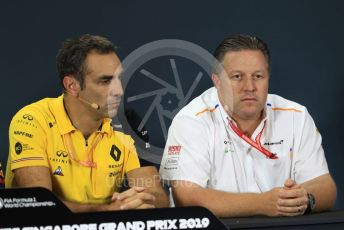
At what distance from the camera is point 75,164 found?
2637 millimetres

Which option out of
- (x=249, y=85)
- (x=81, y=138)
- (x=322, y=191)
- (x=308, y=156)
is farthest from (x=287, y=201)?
(x=81, y=138)

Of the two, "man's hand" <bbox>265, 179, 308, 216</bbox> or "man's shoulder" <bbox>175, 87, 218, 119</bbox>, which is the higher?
"man's shoulder" <bbox>175, 87, 218, 119</bbox>

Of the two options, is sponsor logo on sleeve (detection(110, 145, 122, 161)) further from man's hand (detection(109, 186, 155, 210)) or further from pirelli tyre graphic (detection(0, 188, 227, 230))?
pirelli tyre graphic (detection(0, 188, 227, 230))

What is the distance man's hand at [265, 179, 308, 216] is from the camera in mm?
2436

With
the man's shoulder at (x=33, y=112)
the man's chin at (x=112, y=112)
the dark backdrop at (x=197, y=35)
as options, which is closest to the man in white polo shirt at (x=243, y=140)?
the man's chin at (x=112, y=112)

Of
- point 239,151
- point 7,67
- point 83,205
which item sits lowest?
point 83,205

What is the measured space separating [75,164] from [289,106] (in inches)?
36.4

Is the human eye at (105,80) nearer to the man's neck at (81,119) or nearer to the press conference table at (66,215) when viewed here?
the man's neck at (81,119)

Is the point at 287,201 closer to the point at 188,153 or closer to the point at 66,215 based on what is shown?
the point at 188,153

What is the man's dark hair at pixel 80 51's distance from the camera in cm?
273

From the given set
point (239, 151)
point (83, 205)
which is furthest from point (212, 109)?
point (83, 205)

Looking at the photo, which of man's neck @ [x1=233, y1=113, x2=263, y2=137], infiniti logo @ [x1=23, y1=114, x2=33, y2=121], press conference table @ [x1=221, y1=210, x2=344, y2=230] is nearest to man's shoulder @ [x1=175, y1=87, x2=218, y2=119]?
man's neck @ [x1=233, y1=113, x2=263, y2=137]

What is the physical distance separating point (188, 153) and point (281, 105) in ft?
1.62

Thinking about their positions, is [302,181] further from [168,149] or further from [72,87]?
[72,87]
